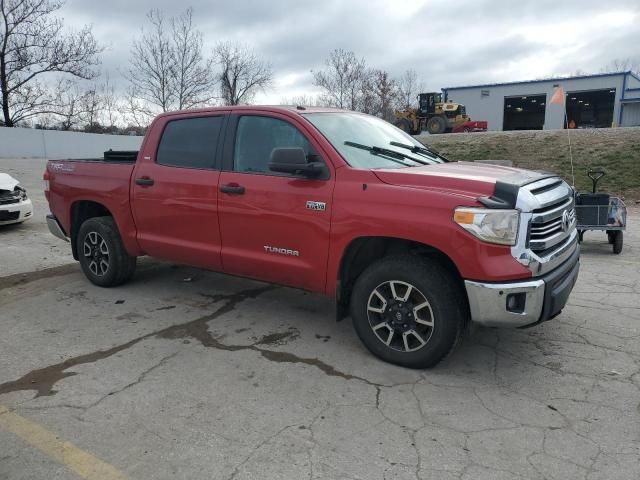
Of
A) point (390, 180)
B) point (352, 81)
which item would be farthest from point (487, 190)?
point (352, 81)

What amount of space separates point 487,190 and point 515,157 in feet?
56.7

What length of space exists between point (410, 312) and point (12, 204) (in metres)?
8.34

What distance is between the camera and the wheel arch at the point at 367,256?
3592mm

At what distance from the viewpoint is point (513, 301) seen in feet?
10.4

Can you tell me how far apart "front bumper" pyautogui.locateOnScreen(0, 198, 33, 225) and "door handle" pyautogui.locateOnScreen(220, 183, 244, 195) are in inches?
256

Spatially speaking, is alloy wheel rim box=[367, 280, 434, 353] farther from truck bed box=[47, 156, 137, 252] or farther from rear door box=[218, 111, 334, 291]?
truck bed box=[47, 156, 137, 252]

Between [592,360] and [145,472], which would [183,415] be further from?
[592,360]

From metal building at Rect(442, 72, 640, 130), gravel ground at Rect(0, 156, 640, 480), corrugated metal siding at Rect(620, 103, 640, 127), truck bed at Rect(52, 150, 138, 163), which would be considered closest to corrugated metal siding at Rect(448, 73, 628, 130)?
metal building at Rect(442, 72, 640, 130)

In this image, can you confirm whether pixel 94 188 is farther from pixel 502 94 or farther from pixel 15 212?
pixel 502 94

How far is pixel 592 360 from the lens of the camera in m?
3.75

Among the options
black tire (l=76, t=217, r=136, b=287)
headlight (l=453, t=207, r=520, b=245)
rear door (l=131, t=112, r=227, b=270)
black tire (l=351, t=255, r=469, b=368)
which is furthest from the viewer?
black tire (l=76, t=217, r=136, b=287)

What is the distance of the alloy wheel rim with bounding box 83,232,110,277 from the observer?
5496 mm

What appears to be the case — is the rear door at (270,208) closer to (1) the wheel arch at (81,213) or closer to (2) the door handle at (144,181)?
(2) the door handle at (144,181)

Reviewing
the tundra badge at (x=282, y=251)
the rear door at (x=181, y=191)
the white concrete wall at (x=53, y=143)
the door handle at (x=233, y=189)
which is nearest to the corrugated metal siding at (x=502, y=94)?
the white concrete wall at (x=53, y=143)
